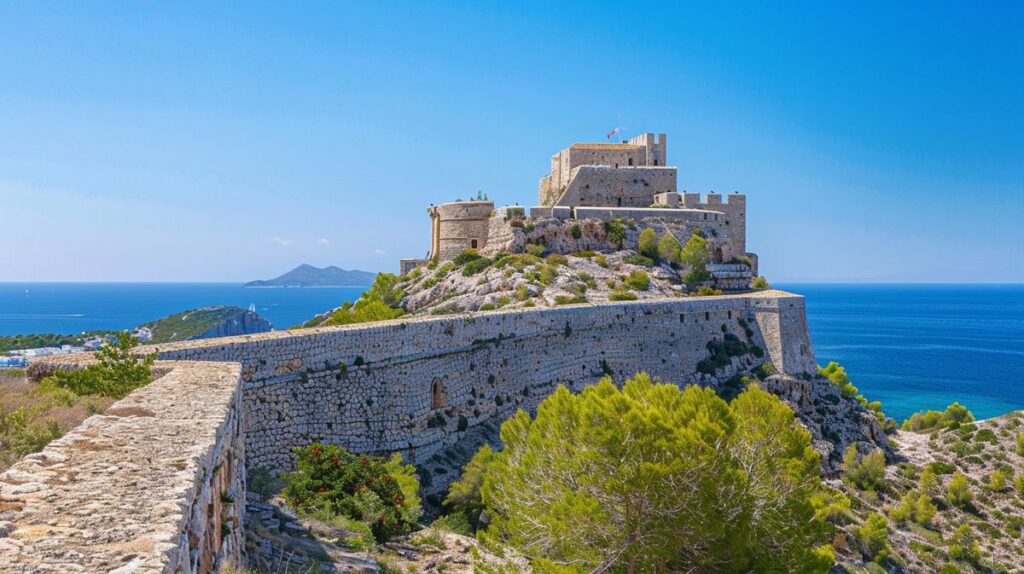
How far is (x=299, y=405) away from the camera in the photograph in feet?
45.6

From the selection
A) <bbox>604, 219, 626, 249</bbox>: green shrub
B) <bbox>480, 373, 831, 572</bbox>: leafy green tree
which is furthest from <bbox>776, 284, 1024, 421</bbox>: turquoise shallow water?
<bbox>480, 373, 831, 572</bbox>: leafy green tree

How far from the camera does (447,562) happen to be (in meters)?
10.6

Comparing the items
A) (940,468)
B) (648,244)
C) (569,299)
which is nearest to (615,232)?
(648,244)

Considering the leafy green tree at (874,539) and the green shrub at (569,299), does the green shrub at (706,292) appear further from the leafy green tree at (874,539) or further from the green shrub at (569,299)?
the leafy green tree at (874,539)

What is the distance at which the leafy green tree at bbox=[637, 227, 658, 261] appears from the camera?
3641 cm

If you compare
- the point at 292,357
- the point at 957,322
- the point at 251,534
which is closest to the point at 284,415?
the point at 292,357

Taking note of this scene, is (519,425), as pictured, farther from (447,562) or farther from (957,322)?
(957,322)

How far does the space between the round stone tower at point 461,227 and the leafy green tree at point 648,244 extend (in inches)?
309

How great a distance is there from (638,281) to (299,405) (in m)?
21.2

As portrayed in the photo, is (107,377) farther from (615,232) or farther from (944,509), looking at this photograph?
(615,232)

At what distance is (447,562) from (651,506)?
3.01 meters

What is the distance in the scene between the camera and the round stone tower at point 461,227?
39000 mm

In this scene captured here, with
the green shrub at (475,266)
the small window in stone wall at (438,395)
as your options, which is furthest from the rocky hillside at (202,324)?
the small window in stone wall at (438,395)

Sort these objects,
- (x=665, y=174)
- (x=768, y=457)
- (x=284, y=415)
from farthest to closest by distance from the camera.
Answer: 1. (x=665, y=174)
2. (x=284, y=415)
3. (x=768, y=457)
